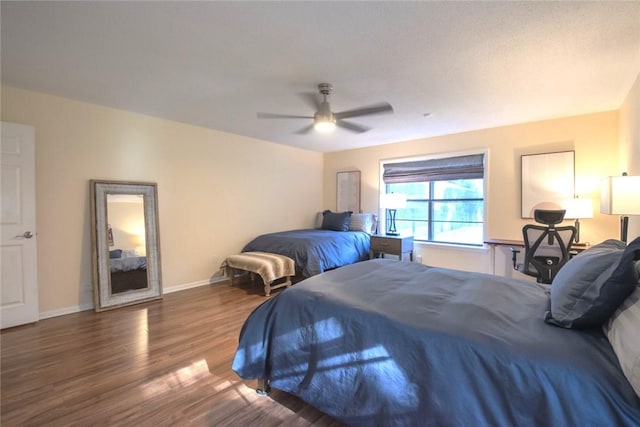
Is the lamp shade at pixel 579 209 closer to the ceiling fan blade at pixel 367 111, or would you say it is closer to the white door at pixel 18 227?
the ceiling fan blade at pixel 367 111

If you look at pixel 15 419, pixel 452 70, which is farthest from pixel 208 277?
pixel 452 70

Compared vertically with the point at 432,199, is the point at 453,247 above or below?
below

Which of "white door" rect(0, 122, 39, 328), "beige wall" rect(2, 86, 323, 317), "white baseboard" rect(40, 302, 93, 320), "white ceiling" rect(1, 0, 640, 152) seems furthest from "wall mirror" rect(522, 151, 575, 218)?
"white door" rect(0, 122, 39, 328)

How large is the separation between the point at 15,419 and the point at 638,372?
2.93m

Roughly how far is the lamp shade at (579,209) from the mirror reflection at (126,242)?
17.0 feet

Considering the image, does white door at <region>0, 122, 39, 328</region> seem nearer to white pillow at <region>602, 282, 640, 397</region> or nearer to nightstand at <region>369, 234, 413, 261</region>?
nightstand at <region>369, 234, 413, 261</region>

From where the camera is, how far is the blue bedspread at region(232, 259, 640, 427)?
1.05 m

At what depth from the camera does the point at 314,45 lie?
7.02 ft

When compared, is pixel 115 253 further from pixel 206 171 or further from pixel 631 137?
pixel 631 137

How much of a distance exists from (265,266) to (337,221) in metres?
1.98

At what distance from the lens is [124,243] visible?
365 centimetres

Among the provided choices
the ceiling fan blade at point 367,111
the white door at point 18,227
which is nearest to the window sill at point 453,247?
the ceiling fan blade at point 367,111

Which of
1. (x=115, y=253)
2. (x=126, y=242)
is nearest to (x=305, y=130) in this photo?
(x=126, y=242)

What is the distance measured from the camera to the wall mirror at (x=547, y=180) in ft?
12.4
